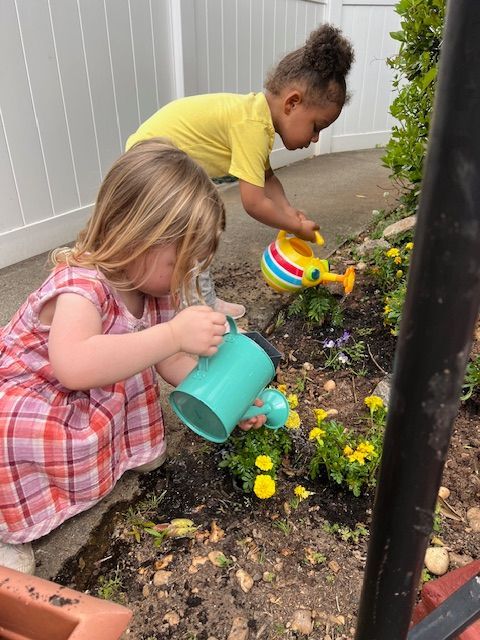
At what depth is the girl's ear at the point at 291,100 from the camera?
2.38 metres

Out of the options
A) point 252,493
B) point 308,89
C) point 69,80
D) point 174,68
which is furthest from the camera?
point 174,68

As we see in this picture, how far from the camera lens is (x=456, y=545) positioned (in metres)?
1.46

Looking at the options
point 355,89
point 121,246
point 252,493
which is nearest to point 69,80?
point 121,246

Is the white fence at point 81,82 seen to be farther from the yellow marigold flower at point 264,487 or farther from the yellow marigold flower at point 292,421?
the yellow marigold flower at point 264,487

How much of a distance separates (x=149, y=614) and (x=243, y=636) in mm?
227

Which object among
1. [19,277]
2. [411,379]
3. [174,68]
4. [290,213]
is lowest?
[19,277]

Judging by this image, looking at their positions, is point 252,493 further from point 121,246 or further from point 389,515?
point 389,515

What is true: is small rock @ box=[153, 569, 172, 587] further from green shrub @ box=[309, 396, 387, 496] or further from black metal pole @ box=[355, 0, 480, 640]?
black metal pole @ box=[355, 0, 480, 640]

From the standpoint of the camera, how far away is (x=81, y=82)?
3.24 meters

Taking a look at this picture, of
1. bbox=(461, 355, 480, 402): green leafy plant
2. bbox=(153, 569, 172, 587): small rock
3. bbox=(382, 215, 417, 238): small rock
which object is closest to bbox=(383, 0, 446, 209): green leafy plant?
bbox=(382, 215, 417, 238): small rock

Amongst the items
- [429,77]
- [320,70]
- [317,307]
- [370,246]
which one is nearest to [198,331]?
[317,307]

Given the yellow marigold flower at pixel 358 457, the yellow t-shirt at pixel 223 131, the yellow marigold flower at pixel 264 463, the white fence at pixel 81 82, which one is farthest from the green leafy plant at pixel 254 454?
the white fence at pixel 81 82

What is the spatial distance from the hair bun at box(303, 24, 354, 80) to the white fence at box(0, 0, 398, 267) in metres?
1.47

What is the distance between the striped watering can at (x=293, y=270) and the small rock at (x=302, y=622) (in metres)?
1.26
